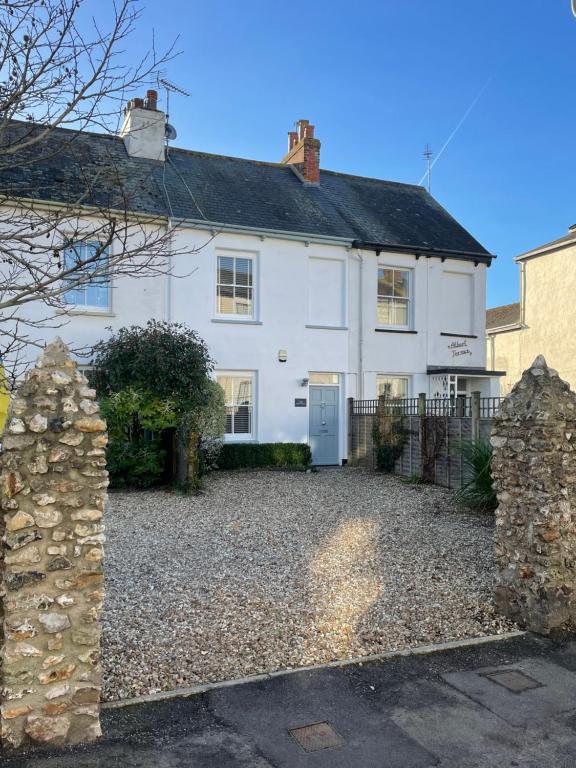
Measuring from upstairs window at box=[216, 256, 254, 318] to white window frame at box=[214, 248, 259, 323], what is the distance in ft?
0.09

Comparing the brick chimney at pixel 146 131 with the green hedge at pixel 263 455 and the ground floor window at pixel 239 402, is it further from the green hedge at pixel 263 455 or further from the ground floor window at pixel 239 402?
the green hedge at pixel 263 455

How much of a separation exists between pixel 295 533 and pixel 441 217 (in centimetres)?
1459

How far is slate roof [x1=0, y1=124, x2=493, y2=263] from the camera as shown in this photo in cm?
1523

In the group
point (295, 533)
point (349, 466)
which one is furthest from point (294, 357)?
point (295, 533)

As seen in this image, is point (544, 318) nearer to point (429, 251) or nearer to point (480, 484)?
point (429, 251)

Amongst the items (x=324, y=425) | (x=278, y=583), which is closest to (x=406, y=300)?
(x=324, y=425)

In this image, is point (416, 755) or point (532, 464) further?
point (532, 464)

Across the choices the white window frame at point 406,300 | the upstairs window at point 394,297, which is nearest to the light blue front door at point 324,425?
the white window frame at point 406,300

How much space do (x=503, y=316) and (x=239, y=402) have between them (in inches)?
647

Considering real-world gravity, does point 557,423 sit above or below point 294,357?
below

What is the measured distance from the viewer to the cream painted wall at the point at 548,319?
21656 mm

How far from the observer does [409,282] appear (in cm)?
1747

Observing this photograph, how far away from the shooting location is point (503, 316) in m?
27.0

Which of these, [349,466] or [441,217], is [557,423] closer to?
[349,466]
